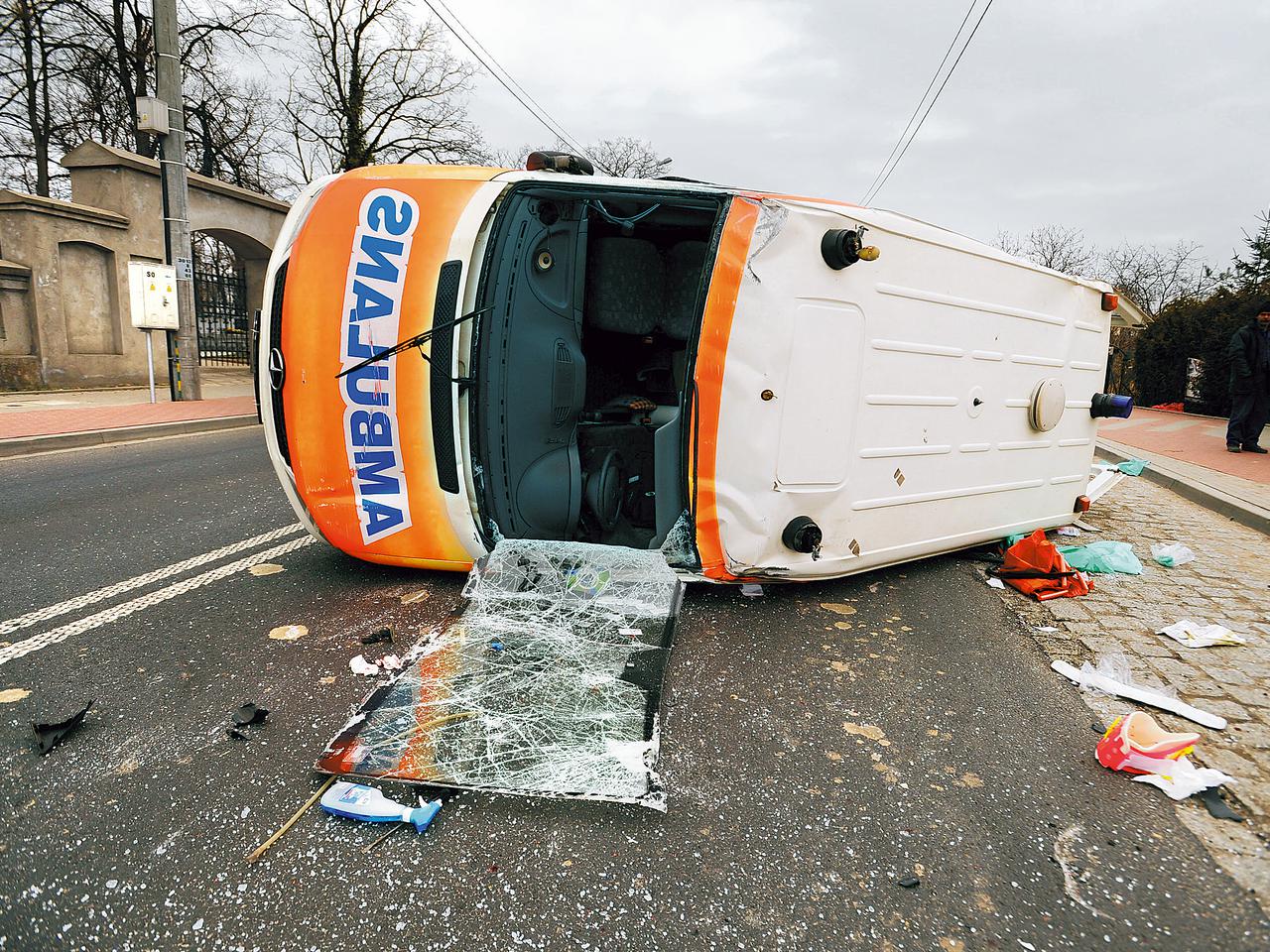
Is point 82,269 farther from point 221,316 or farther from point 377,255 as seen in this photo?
point 377,255

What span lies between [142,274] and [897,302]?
35.6ft

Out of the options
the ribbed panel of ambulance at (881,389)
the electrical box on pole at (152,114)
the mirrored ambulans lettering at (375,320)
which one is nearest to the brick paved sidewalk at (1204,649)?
the ribbed panel of ambulance at (881,389)

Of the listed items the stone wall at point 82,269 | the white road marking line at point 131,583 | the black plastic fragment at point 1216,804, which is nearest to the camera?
the black plastic fragment at point 1216,804

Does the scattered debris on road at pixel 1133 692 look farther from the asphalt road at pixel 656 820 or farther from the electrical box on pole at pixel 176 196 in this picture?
the electrical box on pole at pixel 176 196

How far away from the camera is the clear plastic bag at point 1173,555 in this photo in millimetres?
3805

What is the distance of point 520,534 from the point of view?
3.07m

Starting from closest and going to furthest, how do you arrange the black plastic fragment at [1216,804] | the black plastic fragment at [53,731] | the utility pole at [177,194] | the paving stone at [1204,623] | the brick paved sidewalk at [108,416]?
the black plastic fragment at [1216,804]
the black plastic fragment at [53,731]
the paving stone at [1204,623]
the brick paved sidewalk at [108,416]
the utility pole at [177,194]

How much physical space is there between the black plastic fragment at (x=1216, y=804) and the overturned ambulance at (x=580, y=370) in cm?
140

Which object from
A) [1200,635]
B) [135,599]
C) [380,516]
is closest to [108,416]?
[135,599]

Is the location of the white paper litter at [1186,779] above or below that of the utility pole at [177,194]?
below

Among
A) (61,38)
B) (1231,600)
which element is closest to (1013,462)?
(1231,600)

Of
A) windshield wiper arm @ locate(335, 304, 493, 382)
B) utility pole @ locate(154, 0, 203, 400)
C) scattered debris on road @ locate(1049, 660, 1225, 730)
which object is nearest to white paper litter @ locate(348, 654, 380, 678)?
windshield wiper arm @ locate(335, 304, 493, 382)

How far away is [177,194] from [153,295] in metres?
1.53

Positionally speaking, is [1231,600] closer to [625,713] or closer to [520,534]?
[625,713]
